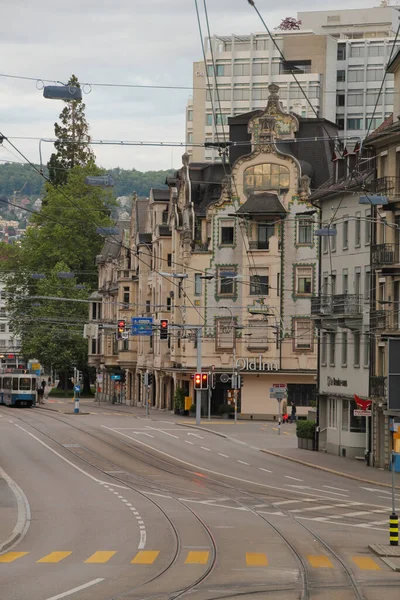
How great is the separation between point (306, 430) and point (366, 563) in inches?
1472

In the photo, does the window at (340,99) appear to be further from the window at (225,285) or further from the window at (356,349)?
the window at (356,349)

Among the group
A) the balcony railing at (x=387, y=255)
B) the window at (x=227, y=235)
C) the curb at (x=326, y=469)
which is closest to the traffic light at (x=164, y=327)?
the curb at (x=326, y=469)

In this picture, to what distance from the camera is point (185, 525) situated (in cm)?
3525

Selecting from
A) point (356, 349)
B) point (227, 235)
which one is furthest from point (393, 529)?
point (227, 235)

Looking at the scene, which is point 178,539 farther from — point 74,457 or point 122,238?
point 122,238

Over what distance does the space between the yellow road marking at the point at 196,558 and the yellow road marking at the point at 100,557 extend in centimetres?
176

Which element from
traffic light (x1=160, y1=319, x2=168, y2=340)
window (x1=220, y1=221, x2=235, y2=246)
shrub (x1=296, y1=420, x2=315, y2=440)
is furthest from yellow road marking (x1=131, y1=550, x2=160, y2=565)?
window (x1=220, y1=221, x2=235, y2=246)

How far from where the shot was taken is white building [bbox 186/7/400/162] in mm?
151875

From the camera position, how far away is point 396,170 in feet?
177

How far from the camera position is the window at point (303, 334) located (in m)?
91.7

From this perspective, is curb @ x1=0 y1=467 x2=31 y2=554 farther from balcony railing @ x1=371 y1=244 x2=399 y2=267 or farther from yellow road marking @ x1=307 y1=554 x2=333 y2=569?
balcony railing @ x1=371 y1=244 x2=399 y2=267

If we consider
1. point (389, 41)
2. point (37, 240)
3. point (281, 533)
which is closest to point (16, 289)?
point (37, 240)

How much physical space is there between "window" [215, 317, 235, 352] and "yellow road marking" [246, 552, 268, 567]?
63163mm

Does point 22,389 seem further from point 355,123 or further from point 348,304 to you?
point 355,123
